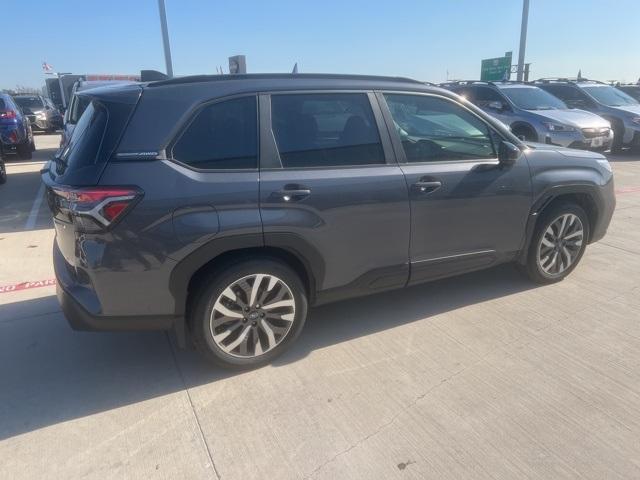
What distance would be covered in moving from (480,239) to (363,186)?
1.19 metres

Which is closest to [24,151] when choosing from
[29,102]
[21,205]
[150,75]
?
[21,205]

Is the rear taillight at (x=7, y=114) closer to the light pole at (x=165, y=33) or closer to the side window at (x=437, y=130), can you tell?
the light pole at (x=165, y=33)

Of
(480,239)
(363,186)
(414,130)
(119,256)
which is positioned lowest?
(480,239)

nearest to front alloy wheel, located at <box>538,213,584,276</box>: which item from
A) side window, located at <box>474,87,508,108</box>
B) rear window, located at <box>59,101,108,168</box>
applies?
rear window, located at <box>59,101,108,168</box>

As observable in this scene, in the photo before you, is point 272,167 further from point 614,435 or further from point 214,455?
point 614,435

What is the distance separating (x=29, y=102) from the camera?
20109 millimetres

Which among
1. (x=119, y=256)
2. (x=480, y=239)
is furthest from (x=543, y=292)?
(x=119, y=256)

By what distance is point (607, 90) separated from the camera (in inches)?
565

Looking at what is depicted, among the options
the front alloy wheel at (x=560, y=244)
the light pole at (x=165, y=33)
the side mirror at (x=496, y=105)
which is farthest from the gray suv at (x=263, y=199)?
the light pole at (x=165, y=33)

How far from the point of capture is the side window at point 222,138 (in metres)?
2.79

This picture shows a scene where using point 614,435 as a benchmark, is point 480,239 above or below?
above

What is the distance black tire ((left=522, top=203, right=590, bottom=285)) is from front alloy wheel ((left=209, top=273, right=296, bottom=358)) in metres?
2.26

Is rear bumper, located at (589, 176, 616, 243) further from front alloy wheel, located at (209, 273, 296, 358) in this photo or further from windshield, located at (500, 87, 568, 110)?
windshield, located at (500, 87, 568, 110)

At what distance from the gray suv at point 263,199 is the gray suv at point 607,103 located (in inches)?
444
